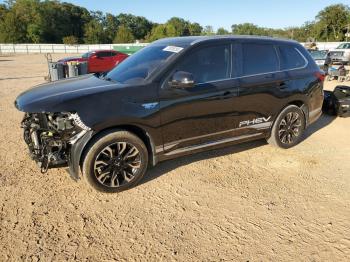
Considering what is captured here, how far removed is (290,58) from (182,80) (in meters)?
2.44

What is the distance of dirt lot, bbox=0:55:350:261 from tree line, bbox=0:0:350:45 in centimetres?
7747

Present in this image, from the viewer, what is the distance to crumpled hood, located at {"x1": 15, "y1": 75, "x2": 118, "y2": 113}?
137 inches

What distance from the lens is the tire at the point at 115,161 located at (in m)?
3.66

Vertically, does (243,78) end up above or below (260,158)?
above

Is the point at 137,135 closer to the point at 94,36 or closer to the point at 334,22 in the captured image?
the point at 334,22

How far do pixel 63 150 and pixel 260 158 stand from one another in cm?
301

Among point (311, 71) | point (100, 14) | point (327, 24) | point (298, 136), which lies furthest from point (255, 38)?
point (100, 14)

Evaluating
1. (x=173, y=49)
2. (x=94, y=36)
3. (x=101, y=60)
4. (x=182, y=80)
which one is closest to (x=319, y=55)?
(x=101, y=60)

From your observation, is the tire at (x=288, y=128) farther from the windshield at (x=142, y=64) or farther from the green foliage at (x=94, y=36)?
the green foliage at (x=94, y=36)

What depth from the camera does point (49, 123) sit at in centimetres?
361

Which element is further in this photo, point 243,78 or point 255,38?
point 255,38

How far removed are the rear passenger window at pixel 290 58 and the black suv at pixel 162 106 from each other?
2 cm

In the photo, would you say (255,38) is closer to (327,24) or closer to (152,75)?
(152,75)

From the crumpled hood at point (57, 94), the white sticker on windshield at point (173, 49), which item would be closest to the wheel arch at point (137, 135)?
the crumpled hood at point (57, 94)
